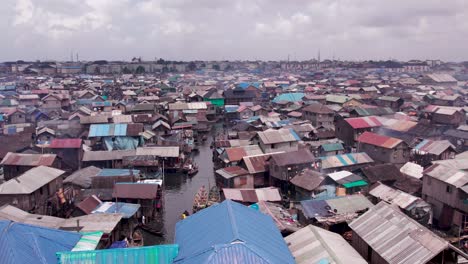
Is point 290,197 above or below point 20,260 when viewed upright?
below

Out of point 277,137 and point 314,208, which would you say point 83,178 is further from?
point 314,208

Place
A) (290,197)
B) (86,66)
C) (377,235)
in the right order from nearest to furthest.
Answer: (377,235)
(290,197)
(86,66)

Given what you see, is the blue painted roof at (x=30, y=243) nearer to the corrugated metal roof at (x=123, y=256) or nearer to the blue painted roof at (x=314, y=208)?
the corrugated metal roof at (x=123, y=256)

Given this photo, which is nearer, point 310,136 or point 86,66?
point 310,136

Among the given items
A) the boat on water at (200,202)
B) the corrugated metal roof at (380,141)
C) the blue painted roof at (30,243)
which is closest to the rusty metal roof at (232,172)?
the boat on water at (200,202)

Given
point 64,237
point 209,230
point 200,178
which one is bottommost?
point 200,178

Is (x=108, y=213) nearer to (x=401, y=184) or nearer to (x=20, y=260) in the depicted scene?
(x=20, y=260)

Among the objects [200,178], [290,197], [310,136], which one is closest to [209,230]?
[290,197]
